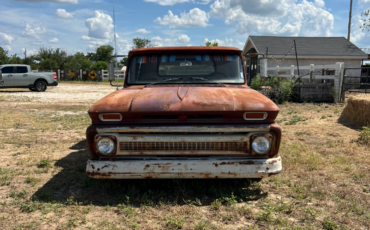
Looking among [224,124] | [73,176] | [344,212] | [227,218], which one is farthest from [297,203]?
[73,176]

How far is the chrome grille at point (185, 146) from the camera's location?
327 centimetres

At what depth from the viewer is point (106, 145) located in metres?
3.30

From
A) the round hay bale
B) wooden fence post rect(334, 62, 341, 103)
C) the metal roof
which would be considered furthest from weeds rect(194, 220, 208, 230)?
the metal roof

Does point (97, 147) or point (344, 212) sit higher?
point (97, 147)

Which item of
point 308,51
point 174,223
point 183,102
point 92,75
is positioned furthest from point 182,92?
point 92,75

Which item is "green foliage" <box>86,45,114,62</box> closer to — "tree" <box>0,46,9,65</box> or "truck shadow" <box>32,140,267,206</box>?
"tree" <box>0,46,9,65</box>

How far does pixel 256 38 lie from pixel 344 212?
912 inches

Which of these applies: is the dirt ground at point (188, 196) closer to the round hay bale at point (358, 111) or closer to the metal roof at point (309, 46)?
the round hay bale at point (358, 111)

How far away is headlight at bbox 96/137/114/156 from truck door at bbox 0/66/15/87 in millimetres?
17459

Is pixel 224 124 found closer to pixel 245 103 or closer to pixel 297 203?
pixel 245 103

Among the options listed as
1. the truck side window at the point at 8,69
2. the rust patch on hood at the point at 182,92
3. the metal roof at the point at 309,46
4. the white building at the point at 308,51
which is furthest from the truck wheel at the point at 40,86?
the rust patch on hood at the point at 182,92

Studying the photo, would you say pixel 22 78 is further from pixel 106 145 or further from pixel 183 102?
pixel 183 102

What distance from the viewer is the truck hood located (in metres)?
3.21

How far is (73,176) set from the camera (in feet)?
14.1
